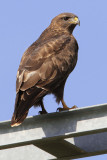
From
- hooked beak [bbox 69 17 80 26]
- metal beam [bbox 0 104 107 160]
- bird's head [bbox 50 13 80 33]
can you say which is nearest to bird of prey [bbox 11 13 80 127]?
metal beam [bbox 0 104 107 160]

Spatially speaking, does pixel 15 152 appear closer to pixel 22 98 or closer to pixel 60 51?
pixel 22 98

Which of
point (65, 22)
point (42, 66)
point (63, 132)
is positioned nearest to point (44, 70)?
point (42, 66)

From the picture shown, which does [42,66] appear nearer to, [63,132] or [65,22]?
[63,132]

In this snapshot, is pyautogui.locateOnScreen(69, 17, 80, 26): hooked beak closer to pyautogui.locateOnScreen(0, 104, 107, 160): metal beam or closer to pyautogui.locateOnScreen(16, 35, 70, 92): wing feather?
pyautogui.locateOnScreen(16, 35, 70, 92): wing feather

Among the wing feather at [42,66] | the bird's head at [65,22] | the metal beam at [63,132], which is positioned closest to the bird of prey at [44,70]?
the wing feather at [42,66]

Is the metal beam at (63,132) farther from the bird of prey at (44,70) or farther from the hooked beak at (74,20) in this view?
the hooked beak at (74,20)

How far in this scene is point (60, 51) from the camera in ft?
20.3

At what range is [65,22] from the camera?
25.2ft

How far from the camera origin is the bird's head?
7.52m

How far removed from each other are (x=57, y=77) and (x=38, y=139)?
1738 mm

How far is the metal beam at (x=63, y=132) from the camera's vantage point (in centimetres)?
388

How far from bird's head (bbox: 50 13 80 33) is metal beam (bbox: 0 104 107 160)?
10.8 ft

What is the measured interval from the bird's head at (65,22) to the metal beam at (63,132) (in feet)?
10.8

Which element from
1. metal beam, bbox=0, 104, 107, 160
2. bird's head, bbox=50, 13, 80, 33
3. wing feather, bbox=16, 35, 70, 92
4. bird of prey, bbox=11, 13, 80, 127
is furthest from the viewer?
bird's head, bbox=50, 13, 80, 33
